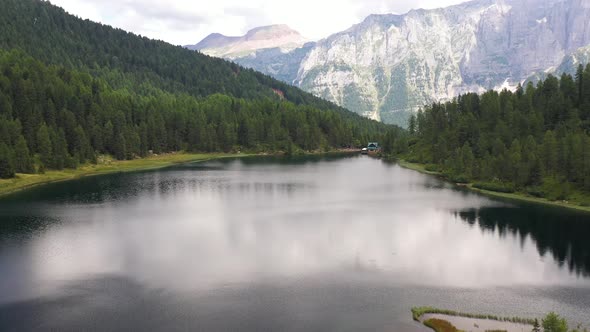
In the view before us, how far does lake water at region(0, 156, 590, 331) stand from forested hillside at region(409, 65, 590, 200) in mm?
14600

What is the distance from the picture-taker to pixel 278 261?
62.8 meters

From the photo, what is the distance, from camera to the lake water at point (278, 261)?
153 feet

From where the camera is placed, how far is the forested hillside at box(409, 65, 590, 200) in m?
111

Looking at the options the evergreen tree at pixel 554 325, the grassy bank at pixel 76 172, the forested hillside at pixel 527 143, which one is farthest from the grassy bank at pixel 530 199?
the grassy bank at pixel 76 172

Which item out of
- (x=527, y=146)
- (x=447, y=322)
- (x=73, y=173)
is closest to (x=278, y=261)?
(x=447, y=322)

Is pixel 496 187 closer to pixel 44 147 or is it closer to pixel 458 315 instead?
pixel 458 315

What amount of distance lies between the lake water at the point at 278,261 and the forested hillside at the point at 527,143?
14600mm

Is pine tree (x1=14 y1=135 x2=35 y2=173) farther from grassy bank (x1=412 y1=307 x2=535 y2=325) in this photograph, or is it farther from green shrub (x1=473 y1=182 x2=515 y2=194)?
green shrub (x1=473 y1=182 x2=515 y2=194)

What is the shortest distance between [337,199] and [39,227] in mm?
62104

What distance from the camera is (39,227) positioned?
80.6 metres

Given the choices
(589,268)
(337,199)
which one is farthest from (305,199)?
(589,268)

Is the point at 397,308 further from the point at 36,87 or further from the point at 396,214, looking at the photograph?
the point at 36,87

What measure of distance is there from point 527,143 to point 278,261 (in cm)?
9528

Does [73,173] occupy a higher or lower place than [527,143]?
lower
